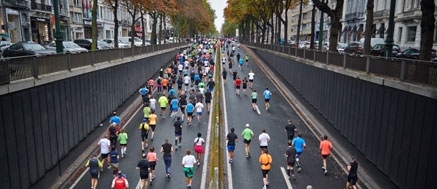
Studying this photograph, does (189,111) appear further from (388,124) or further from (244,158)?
(388,124)

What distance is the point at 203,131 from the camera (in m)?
20.6

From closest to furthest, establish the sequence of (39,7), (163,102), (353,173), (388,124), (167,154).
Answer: (353,173) < (388,124) < (167,154) < (163,102) < (39,7)

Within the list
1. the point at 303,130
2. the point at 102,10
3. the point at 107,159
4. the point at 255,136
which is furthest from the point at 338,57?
the point at 102,10

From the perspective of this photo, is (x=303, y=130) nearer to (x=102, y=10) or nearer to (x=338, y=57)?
(x=338, y=57)

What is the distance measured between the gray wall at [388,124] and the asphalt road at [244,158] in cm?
185

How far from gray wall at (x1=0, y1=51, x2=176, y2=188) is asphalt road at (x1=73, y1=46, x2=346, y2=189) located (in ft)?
6.24

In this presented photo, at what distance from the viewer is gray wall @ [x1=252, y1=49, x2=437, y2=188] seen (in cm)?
1069

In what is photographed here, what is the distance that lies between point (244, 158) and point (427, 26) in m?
9.89

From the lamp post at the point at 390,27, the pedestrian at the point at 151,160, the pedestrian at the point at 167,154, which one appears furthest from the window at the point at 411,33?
the pedestrian at the point at 151,160

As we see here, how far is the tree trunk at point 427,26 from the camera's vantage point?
48.2 feet

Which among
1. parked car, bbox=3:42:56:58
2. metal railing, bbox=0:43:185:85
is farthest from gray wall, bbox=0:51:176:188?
parked car, bbox=3:42:56:58

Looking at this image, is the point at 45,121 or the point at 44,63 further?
the point at 44,63

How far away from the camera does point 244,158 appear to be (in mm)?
16859

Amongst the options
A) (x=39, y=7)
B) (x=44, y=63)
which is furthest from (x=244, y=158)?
(x=39, y=7)
